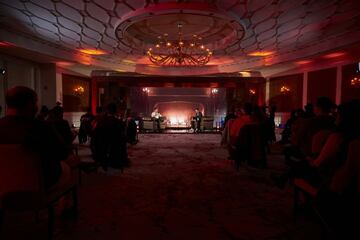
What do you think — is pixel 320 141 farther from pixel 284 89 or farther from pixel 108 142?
pixel 284 89

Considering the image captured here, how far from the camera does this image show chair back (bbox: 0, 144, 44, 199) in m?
1.67

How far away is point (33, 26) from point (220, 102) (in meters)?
11.6

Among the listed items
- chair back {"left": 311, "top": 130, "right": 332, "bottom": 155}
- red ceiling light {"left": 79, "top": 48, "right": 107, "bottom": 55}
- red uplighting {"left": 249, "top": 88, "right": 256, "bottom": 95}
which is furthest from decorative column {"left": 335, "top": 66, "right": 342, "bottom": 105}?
red ceiling light {"left": 79, "top": 48, "right": 107, "bottom": 55}

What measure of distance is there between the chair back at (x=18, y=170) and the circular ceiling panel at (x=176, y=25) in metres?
3.99

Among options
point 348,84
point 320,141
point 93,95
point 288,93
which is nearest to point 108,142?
point 320,141

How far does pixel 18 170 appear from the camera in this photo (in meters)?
1.72

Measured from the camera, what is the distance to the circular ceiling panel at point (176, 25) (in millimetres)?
4824

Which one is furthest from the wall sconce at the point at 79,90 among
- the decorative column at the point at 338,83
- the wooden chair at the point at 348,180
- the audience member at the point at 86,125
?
the wooden chair at the point at 348,180

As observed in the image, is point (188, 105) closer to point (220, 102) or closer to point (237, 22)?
point (220, 102)

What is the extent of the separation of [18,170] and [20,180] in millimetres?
76

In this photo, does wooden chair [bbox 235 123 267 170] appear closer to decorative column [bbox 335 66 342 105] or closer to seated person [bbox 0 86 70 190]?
seated person [bbox 0 86 70 190]

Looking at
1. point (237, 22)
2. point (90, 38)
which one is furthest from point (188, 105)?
point (237, 22)

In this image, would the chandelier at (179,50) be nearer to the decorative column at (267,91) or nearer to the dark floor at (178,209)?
the dark floor at (178,209)

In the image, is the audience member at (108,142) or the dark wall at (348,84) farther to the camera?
the dark wall at (348,84)
